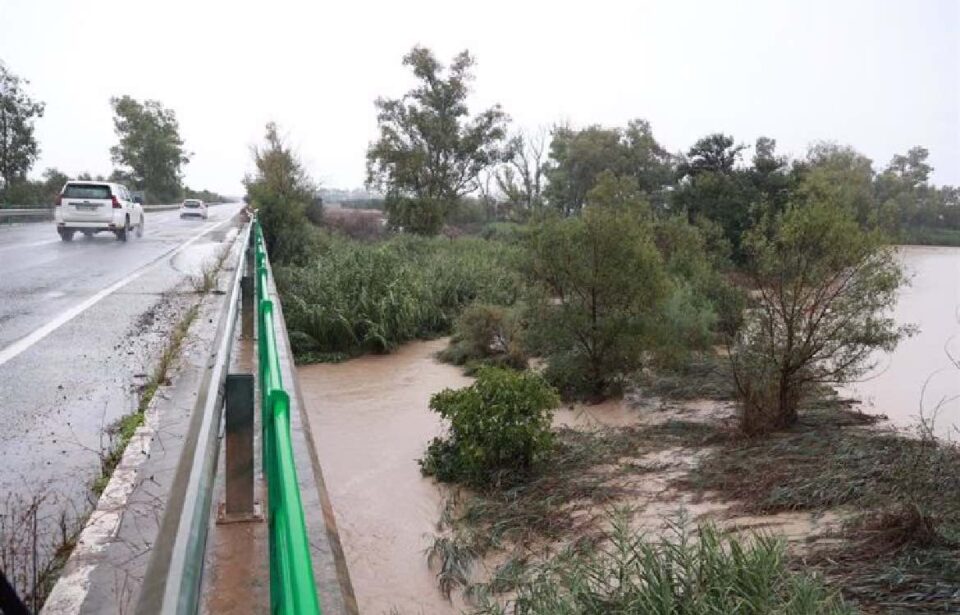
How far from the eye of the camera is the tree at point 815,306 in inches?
338

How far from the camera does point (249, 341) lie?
680 cm

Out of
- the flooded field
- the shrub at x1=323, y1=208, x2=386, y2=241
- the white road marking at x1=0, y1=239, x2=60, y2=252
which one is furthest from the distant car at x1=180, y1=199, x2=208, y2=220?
the flooded field

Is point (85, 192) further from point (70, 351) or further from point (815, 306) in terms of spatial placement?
point (815, 306)

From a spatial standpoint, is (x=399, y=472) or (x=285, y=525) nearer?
(x=285, y=525)

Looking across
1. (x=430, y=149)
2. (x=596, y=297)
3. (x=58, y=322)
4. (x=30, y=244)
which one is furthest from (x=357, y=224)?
(x=58, y=322)

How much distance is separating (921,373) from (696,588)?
11792mm

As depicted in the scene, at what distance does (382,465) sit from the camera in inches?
346

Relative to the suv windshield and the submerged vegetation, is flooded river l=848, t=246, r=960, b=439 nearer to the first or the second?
the submerged vegetation

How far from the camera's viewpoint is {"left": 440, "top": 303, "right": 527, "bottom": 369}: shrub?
14070 millimetres

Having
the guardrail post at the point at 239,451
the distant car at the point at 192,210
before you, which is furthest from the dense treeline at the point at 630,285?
the distant car at the point at 192,210

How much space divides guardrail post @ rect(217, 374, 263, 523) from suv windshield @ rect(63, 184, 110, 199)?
2038 centimetres

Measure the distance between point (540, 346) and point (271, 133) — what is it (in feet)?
103

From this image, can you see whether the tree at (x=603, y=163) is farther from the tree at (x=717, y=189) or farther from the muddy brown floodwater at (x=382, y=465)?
the muddy brown floodwater at (x=382, y=465)

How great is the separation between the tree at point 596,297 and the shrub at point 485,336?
233cm
